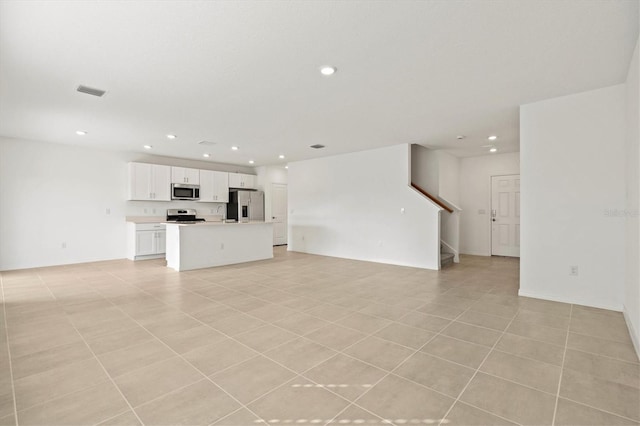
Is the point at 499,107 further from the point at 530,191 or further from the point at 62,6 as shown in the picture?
the point at 62,6

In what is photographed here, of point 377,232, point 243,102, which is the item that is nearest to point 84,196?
point 243,102

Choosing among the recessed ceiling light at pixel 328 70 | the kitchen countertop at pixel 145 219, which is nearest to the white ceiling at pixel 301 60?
the recessed ceiling light at pixel 328 70

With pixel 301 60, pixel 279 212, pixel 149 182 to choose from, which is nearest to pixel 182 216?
pixel 149 182

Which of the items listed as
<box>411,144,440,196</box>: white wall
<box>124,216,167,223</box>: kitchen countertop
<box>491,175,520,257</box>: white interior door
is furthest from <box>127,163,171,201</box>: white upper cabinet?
<box>491,175,520,257</box>: white interior door

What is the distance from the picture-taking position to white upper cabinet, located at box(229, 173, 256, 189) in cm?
926

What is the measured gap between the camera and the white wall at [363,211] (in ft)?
20.8

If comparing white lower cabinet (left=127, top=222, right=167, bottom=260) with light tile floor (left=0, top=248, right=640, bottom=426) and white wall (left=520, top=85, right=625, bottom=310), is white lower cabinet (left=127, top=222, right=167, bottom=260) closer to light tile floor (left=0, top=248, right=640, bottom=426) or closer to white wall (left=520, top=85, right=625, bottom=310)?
light tile floor (left=0, top=248, right=640, bottom=426)

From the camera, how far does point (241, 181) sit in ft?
31.2

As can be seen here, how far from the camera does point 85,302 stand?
12.7 feet

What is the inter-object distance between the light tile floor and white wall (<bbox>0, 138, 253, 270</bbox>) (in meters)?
2.25

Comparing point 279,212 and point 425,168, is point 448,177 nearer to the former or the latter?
point 425,168

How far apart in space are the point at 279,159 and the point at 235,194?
187 centimetres

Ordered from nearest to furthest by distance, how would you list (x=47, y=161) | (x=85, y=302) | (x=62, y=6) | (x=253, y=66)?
(x=62, y=6), (x=253, y=66), (x=85, y=302), (x=47, y=161)

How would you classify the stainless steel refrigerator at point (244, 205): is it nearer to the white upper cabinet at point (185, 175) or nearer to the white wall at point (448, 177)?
the white upper cabinet at point (185, 175)
